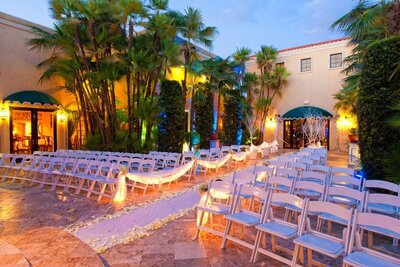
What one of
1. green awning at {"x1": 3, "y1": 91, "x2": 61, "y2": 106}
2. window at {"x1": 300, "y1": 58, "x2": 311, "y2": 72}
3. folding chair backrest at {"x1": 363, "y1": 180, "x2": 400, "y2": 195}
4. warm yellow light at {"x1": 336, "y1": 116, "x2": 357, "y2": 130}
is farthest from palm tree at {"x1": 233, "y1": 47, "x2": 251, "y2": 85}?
folding chair backrest at {"x1": 363, "y1": 180, "x2": 400, "y2": 195}

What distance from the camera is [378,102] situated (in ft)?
17.9

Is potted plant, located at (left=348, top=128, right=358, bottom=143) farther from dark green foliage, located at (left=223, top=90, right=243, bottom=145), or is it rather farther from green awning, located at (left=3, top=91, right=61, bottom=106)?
green awning, located at (left=3, top=91, right=61, bottom=106)

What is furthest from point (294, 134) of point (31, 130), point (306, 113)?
point (31, 130)

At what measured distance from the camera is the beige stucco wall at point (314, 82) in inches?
720

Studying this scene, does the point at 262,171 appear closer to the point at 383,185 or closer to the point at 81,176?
the point at 383,185

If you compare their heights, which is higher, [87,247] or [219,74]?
[219,74]

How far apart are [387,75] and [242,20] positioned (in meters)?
55.0

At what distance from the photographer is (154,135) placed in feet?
39.7

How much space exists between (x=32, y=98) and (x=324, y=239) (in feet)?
39.9

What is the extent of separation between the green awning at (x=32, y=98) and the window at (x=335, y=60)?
16.2 m

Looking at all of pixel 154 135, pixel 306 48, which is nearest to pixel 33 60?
pixel 154 135

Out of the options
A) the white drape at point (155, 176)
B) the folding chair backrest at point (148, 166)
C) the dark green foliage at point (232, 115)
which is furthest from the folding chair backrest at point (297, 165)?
the dark green foliage at point (232, 115)

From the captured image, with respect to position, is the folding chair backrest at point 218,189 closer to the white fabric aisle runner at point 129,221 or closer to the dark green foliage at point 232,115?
the white fabric aisle runner at point 129,221

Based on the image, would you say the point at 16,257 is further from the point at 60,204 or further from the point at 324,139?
the point at 324,139
